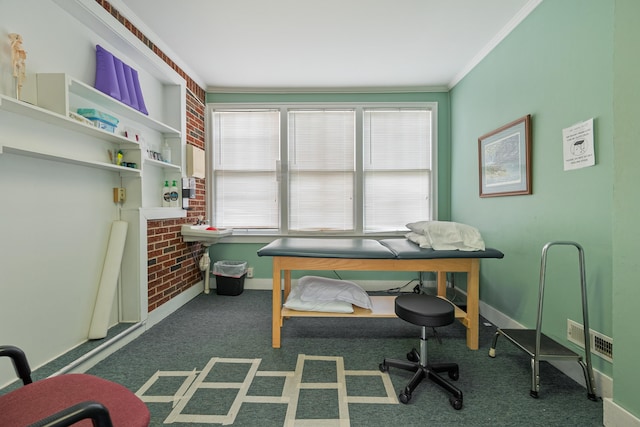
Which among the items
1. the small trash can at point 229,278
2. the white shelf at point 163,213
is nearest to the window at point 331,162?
the small trash can at point 229,278

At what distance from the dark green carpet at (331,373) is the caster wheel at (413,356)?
91 millimetres

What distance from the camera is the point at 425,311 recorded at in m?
1.59

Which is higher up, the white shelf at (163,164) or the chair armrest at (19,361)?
the white shelf at (163,164)

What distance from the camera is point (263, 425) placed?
1.40 meters

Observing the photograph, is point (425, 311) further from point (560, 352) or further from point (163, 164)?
point (163, 164)

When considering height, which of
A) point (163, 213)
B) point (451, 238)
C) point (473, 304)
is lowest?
point (473, 304)

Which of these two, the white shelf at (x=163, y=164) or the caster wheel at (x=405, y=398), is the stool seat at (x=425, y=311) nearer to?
the caster wheel at (x=405, y=398)

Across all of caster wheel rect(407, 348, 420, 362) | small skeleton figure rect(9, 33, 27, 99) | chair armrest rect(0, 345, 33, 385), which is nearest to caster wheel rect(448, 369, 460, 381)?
caster wheel rect(407, 348, 420, 362)

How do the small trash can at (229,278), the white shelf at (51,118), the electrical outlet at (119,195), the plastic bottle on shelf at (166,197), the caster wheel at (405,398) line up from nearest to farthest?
the white shelf at (51,118), the caster wheel at (405,398), the electrical outlet at (119,195), the plastic bottle on shelf at (166,197), the small trash can at (229,278)

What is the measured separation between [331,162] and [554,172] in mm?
2371

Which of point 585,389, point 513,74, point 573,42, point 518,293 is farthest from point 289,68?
point 585,389

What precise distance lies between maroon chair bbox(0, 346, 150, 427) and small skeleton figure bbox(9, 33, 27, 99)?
1.52m

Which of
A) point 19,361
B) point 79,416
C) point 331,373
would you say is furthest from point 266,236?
point 79,416

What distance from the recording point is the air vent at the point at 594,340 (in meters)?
1.57
